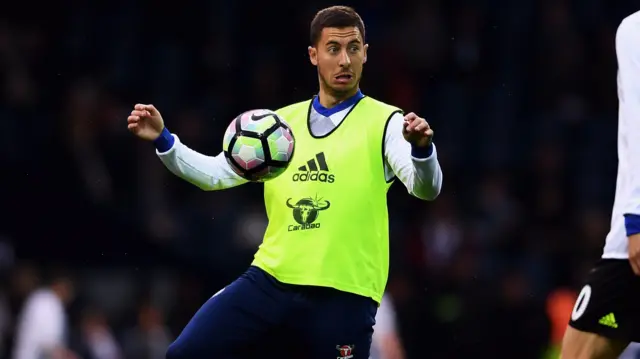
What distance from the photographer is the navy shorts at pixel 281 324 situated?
A: 5902 millimetres

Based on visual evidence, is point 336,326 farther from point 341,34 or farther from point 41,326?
point 41,326

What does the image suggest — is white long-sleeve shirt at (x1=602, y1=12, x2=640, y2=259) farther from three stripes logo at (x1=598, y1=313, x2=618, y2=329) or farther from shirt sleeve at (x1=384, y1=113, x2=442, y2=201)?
shirt sleeve at (x1=384, y1=113, x2=442, y2=201)

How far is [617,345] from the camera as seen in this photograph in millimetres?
5566

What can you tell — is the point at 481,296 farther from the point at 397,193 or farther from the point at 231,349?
the point at 231,349

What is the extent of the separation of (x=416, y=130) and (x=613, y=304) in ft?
3.54

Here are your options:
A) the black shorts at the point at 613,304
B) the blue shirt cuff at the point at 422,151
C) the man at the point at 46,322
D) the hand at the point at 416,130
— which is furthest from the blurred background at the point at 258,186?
the hand at the point at 416,130

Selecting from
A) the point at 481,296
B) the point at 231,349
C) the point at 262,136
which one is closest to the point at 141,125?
the point at 262,136

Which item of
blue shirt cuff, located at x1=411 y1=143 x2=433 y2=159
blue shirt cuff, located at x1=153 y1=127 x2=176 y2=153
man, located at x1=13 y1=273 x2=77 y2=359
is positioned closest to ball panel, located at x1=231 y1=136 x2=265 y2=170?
blue shirt cuff, located at x1=153 y1=127 x2=176 y2=153

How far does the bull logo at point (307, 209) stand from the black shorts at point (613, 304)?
1228mm

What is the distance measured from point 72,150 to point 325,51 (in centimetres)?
844

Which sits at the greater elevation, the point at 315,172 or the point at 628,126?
the point at 628,126

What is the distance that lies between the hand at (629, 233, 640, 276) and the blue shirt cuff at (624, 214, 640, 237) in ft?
0.05

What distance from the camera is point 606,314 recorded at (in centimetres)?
553

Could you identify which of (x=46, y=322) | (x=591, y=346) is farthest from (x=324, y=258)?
(x=46, y=322)
